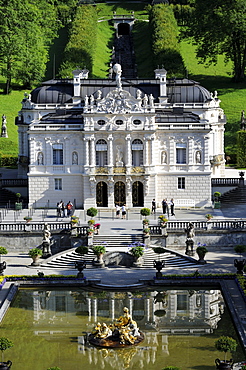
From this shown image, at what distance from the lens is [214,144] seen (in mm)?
93875

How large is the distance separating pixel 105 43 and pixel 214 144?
72130 millimetres

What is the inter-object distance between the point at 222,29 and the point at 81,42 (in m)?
26.2

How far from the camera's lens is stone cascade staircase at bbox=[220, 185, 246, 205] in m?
85.7

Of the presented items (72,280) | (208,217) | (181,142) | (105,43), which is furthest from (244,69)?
(72,280)

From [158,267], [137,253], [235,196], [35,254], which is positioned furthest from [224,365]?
[235,196]

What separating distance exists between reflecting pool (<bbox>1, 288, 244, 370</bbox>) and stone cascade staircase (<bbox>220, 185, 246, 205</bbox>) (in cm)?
2690

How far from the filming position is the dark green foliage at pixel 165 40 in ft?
426

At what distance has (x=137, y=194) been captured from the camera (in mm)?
81688

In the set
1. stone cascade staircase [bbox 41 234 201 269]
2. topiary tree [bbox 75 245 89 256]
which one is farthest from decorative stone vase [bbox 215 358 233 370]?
topiary tree [bbox 75 245 89 256]

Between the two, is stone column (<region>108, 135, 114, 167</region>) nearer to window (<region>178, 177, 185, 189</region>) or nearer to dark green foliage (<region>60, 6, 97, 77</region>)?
window (<region>178, 177, 185, 189</region>)

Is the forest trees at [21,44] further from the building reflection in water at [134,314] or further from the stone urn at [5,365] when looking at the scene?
the stone urn at [5,365]

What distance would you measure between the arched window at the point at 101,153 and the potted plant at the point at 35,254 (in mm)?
17141

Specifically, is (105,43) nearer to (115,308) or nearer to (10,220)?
(10,220)

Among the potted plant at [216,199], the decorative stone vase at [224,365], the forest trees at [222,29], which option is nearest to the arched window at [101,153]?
the potted plant at [216,199]
